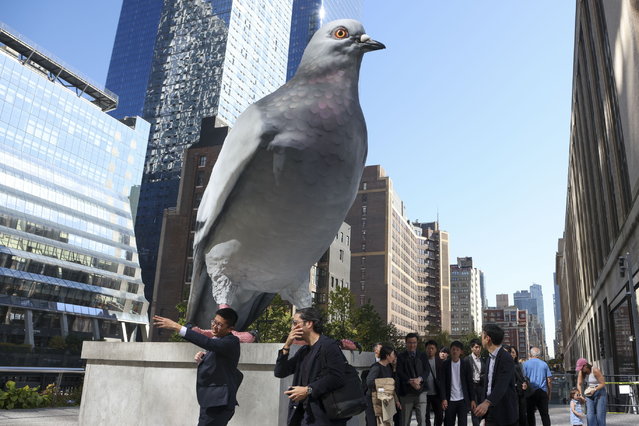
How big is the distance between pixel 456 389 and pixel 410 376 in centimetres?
79

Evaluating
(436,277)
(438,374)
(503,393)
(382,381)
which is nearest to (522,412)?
(438,374)

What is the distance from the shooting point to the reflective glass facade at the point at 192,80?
395ft

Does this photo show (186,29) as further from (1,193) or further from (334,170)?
(334,170)

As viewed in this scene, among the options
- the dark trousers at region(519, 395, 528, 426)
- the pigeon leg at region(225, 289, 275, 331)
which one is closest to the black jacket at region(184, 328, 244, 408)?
the pigeon leg at region(225, 289, 275, 331)

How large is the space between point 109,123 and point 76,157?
38.3 ft

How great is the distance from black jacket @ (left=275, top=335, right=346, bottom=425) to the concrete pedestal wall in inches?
29.9

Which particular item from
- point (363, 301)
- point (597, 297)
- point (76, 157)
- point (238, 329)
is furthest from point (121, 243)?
point (238, 329)

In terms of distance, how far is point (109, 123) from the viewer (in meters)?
93.0

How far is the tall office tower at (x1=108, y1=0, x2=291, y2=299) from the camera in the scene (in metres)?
121

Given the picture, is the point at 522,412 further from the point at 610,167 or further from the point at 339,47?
the point at 610,167

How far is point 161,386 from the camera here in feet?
16.8

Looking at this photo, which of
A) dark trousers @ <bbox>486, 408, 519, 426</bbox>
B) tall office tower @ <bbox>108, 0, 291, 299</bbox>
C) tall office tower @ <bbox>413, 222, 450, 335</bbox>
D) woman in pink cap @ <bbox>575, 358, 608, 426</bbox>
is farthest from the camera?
tall office tower @ <bbox>413, 222, 450, 335</bbox>

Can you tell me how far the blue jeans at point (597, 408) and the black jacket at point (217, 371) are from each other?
8634mm

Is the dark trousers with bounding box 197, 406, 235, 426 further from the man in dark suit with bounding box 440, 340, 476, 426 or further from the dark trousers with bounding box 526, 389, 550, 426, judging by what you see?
the dark trousers with bounding box 526, 389, 550, 426
